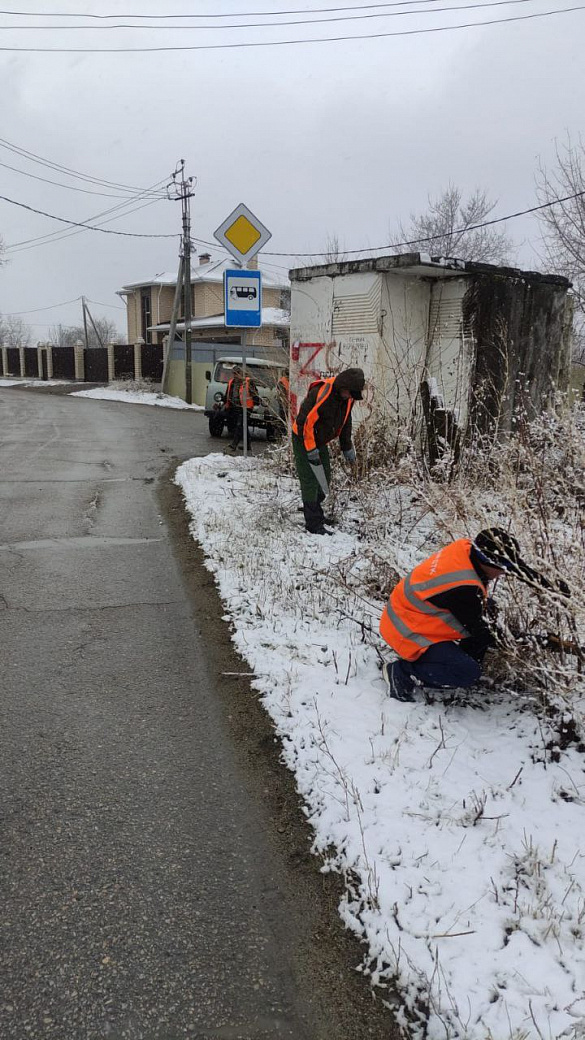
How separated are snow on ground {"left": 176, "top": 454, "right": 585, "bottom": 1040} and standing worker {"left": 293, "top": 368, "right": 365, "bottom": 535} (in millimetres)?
1874

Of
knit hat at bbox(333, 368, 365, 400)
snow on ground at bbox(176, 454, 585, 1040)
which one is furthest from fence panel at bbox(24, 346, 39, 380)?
snow on ground at bbox(176, 454, 585, 1040)

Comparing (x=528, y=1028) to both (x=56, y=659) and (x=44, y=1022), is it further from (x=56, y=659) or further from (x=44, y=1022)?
(x=56, y=659)

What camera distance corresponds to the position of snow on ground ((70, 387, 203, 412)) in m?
26.0

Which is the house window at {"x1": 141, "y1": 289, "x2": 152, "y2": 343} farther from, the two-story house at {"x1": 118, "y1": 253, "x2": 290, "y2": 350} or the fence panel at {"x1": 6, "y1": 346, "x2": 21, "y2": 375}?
the fence panel at {"x1": 6, "y1": 346, "x2": 21, "y2": 375}

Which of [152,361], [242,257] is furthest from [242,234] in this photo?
[152,361]

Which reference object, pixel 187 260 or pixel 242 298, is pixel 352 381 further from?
pixel 187 260

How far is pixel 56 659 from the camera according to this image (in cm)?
410

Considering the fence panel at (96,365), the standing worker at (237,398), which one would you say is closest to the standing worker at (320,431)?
the standing worker at (237,398)

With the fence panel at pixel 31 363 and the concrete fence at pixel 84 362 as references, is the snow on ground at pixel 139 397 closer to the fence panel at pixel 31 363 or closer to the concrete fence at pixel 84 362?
the concrete fence at pixel 84 362

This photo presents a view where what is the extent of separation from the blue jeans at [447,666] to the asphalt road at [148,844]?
0.85m

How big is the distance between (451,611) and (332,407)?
3314mm

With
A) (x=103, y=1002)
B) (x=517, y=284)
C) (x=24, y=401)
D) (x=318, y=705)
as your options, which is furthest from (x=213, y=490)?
(x=24, y=401)

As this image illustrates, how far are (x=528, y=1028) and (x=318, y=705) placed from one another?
1.81 meters

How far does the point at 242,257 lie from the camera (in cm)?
872
